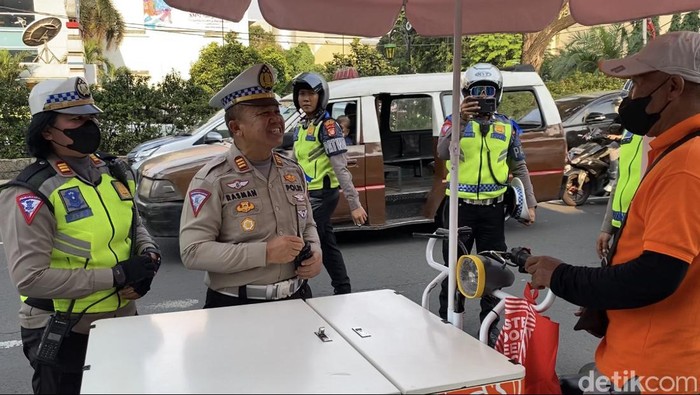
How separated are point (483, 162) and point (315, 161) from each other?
1.46m

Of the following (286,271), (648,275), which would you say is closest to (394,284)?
(286,271)

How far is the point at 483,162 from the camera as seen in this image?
415 centimetres

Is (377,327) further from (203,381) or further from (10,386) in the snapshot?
(10,386)

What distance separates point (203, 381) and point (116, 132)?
12.1 metres

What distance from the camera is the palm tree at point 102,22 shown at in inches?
1377

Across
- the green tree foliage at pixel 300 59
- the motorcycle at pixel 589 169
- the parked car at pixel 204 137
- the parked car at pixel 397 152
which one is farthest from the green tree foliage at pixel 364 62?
the parked car at pixel 204 137

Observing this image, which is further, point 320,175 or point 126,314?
point 320,175

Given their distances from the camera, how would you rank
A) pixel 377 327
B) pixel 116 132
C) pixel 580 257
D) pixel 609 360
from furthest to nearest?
pixel 116 132 → pixel 580 257 → pixel 377 327 → pixel 609 360

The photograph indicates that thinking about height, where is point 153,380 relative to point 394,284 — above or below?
above

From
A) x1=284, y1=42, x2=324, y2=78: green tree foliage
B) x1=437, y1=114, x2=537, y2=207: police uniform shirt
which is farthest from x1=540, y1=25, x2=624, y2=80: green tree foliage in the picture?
x1=437, y1=114, x2=537, y2=207: police uniform shirt

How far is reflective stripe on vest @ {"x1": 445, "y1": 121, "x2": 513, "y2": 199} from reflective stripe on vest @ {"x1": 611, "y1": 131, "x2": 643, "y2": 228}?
77cm

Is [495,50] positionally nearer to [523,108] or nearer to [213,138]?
[523,108]

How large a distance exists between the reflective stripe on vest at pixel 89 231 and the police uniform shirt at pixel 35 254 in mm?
43

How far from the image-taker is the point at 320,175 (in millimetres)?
4824
